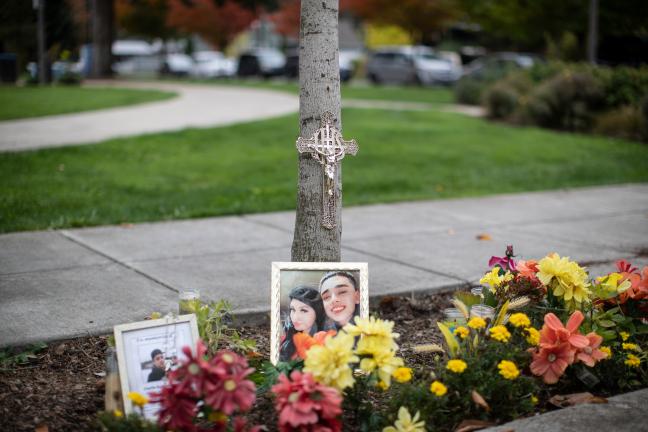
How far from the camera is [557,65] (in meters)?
17.9

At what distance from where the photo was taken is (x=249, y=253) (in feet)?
20.1

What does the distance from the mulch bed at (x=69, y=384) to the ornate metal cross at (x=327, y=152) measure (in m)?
0.79

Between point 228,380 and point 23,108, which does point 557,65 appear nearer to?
point 23,108

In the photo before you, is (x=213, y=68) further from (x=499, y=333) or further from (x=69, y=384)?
(x=499, y=333)

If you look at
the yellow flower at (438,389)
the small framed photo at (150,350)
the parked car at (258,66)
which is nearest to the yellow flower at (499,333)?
the yellow flower at (438,389)

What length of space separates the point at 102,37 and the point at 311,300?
32121 mm

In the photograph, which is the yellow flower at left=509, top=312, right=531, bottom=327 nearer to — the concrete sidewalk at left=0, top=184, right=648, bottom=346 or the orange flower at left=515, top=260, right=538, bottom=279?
the orange flower at left=515, top=260, right=538, bottom=279

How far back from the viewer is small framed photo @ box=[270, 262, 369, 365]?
366 centimetres

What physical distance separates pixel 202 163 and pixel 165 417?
7.90 meters

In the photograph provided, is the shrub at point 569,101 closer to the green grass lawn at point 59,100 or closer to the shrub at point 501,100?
the shrub at point 501,100

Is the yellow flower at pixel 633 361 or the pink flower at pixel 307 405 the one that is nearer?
the pink flower at pixel 307 405

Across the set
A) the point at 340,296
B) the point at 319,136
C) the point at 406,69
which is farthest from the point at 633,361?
the point at 406,69

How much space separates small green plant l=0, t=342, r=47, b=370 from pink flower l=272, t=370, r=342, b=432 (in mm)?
1519

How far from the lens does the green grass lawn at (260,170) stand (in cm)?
789
